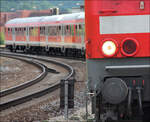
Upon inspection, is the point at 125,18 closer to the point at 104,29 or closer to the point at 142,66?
the point at 104,29

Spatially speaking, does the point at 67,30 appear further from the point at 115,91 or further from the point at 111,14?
the point at 115,91

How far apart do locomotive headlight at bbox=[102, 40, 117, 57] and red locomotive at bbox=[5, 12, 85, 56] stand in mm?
20339

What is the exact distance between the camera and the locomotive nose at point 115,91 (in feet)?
13.6

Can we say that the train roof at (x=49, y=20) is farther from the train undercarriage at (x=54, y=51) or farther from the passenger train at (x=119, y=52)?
the passenger train at (x=119, y=52)

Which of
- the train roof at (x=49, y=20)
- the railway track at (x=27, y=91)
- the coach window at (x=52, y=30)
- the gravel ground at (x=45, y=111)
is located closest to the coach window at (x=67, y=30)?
the train roof at (x=49, y=20)

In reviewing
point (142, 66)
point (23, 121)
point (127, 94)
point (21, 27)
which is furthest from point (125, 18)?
point (21, 27)

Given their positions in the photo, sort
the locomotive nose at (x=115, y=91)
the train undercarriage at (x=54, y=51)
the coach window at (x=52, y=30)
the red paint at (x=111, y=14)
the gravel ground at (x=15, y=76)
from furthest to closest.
Answer: 1. the coach window at (x=52, y=30)
2. the train undercarriage at (x=54, y=51)
3. the gravel ground at (x=15, y=76)
4. the red paint at (x=111, y=14)
5. the locomotive nose at (x=115, y=91)

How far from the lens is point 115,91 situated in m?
4.18

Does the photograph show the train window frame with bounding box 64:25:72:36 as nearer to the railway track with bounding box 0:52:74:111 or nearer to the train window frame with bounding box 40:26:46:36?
the train window frame with bounding box 40:26:46:36

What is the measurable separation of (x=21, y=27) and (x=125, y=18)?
102ft

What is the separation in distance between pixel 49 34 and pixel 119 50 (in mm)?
26364

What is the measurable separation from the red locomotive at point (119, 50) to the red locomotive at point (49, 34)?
66.5 ft

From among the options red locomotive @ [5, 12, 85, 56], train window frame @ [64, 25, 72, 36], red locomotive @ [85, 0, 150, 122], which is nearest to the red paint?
red locomotive @ [85, 0, 150, 122]

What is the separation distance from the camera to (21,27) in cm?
3500
